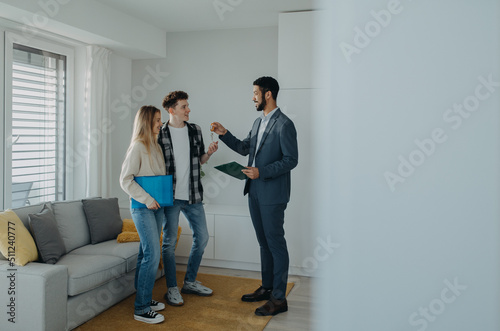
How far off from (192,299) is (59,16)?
2559 millimetres

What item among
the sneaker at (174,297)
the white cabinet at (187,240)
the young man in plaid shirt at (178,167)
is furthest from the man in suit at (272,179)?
the white cabinet at (187,240)

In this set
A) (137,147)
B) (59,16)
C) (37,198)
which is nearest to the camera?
(137,147)

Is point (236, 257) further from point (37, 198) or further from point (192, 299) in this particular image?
point (37, 198)

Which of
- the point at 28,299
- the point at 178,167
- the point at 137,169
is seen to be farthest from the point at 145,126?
the point at 28,299

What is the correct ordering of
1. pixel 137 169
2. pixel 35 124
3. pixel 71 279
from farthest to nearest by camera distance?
1. pixel 35 124
2. pixel 137 169
3. pixel 71 279

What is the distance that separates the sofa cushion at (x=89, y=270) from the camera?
268 cm

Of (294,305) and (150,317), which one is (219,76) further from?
(150,317)

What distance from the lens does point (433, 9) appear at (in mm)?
342

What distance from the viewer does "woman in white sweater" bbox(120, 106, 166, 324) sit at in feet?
9.08

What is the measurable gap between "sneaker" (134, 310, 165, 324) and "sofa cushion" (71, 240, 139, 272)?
1.63 feet

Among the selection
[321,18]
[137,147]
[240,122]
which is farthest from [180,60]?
[321,18]

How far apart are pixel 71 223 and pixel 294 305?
1913 mm

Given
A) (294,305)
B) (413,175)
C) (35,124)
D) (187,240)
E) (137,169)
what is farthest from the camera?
(187,240)

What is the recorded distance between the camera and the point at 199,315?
2963 millimetres
